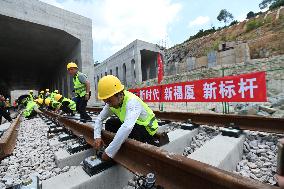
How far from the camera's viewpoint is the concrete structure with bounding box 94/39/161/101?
2704 centimetres

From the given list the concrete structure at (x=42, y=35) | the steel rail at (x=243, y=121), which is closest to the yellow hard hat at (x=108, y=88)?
the steel rail at (x=243, y=121)

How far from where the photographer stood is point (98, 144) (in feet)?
9.80

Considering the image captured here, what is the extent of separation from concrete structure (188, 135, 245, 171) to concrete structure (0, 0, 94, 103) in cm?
1579

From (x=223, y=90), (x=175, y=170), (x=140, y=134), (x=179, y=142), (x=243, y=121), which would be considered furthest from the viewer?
(x=223, y=90)

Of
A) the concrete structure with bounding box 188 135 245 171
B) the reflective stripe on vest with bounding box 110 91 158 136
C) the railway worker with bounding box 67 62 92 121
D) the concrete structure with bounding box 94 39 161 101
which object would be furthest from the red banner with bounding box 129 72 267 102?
the concrete structure with bounding box 94 39 161 101

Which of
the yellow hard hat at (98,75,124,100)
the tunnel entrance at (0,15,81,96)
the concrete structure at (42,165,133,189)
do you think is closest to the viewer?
the concrete structure at (42,165,133,189)

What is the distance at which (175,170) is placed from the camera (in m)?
1.87

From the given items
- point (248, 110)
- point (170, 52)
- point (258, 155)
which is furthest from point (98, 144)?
point (170, 52)

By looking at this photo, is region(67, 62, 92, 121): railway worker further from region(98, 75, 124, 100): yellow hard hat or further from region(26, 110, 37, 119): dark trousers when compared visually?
region(26, 110, 37, 119): dark trousers

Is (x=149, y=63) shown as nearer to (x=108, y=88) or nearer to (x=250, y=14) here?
(x=108, y=88)

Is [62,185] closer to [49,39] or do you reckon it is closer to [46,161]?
[46,161]

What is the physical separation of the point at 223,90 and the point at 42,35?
16.2m

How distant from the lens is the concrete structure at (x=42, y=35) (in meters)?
15.4

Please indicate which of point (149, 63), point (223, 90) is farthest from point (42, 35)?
point (149, 63)
